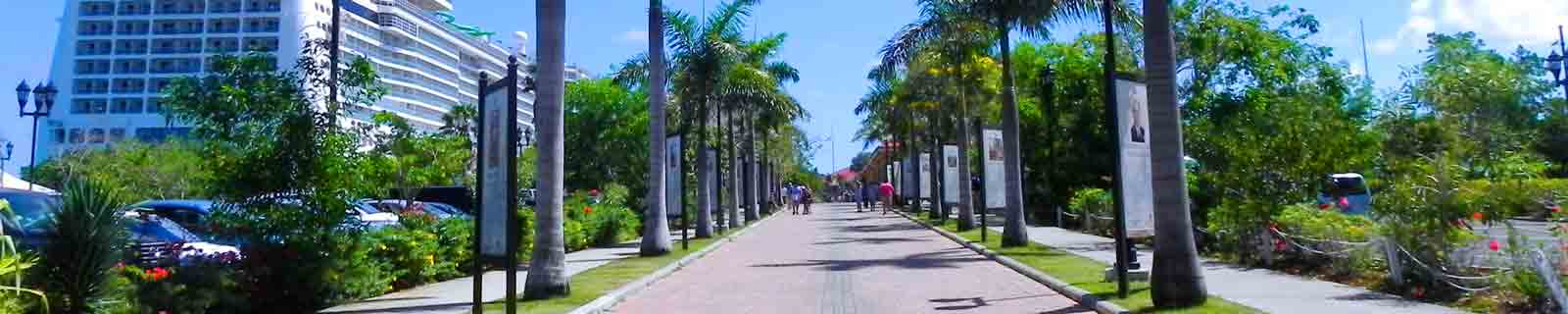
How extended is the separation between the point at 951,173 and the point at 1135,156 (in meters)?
21.2

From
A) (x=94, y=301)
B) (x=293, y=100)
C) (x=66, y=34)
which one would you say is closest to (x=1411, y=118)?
(x=293, y=100)

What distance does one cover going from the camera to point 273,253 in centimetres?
1157

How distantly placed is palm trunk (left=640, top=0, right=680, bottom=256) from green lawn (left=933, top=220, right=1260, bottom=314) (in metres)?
6.68

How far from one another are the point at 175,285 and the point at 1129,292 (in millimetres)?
9541

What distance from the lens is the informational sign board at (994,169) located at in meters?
24.6

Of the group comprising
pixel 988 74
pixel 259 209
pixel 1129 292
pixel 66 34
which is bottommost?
pixel 1129 292

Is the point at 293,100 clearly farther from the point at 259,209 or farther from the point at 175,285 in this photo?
the point at 175,285

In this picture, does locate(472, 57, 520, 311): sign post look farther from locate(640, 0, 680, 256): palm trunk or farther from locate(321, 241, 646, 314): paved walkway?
locate(640, 0, 680, 256): palm trunk

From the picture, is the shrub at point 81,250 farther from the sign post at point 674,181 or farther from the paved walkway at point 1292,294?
the sign post at point 674,181

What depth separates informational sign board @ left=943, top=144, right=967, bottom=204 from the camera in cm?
3309

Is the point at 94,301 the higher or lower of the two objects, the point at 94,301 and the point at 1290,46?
the lower

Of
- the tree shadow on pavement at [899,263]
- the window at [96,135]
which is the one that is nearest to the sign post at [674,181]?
the tree shadow on pavement at [899,263]

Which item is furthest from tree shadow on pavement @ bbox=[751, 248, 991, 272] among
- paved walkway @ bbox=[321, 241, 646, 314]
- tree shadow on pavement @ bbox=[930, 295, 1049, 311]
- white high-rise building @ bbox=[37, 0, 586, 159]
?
white high-rise building @ bbox=[37, 0, 586, 159]

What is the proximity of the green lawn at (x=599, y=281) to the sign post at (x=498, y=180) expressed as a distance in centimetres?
108
